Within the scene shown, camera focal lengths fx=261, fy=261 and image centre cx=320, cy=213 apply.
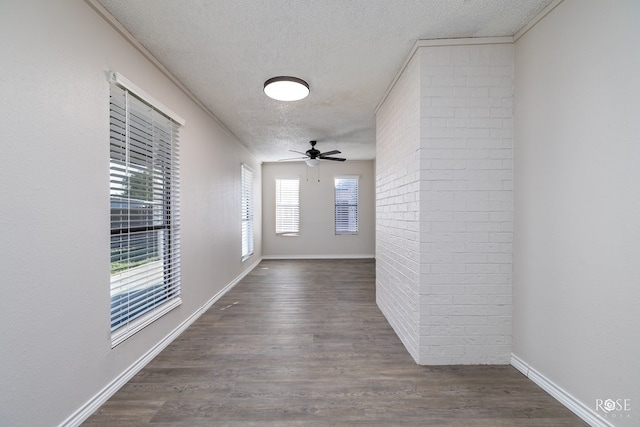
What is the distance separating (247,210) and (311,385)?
4.29 metres

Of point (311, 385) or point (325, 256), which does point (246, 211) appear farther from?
point (311, 385)

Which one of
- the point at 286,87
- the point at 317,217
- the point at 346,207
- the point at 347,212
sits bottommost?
the point at 317,217

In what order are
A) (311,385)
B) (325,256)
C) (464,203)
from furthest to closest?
(325,256), (464,203), (311,385)

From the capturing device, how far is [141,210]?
226cm

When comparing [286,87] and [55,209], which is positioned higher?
[286,87]

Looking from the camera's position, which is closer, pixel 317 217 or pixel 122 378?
pixel 122 378

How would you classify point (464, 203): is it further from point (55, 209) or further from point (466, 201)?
point (55, 209)

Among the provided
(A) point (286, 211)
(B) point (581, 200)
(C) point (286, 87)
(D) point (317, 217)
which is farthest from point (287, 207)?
(B) point (581, 200)

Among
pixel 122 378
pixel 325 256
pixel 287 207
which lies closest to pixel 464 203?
pixel 122 378

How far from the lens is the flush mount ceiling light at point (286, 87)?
8.43 ft

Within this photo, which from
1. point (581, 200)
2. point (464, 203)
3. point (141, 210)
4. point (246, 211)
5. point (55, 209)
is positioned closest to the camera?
point (55, 209)

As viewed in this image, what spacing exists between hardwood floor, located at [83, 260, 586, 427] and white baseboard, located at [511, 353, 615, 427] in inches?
1.5

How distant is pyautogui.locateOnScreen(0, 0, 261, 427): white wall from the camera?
4.13 ft

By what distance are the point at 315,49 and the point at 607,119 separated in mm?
1988
